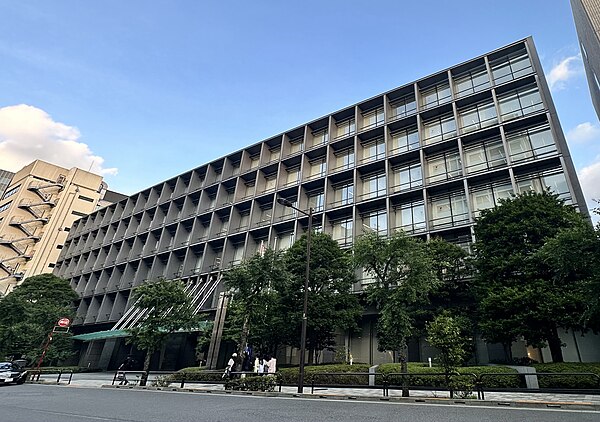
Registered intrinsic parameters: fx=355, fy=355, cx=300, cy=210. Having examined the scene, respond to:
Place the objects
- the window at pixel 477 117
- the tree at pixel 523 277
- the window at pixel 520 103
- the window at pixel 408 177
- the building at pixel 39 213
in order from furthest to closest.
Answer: the building at pixel 39 213
the window at pixel 408 177
the window at pixel 477 117
the window at pixel 520 103
the tree at pixel 523 277

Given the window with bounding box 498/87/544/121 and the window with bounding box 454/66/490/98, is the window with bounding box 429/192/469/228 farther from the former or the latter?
the window with bounding box 454/66/490/98

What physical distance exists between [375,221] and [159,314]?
18006 mm

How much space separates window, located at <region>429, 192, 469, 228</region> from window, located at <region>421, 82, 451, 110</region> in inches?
351

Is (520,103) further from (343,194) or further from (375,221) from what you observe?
(343,194)

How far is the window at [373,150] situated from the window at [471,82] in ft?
24.6

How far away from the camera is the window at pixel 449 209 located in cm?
2606

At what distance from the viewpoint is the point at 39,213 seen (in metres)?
68.2

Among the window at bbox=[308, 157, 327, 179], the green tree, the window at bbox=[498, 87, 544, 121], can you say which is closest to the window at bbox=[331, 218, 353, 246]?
the window at bbox=[308, 157, 327, 179]

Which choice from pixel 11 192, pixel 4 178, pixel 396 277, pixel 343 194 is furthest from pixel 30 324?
pixel 4 178

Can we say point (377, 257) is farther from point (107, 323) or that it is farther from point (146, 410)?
point (107, 323)

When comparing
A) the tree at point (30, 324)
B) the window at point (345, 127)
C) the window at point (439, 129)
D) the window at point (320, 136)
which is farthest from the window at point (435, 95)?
the tree at point (30, 324)

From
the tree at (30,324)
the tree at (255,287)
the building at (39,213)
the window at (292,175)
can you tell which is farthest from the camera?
the building at (39,213)

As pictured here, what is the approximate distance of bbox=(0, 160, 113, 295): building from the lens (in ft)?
209

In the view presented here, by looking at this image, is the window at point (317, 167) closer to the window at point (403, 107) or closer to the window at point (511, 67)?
the window at point (403, 107)
